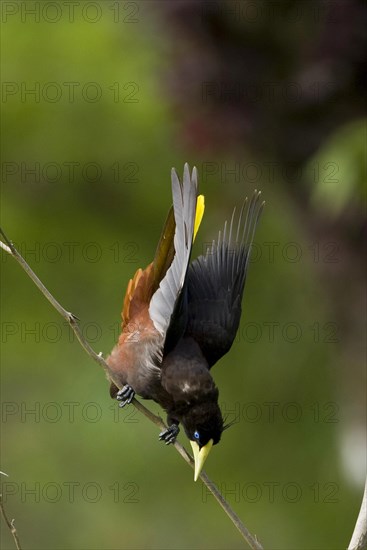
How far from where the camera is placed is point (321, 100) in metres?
3.49

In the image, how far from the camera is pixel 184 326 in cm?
230

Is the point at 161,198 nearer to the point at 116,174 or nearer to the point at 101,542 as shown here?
the point at 116,174

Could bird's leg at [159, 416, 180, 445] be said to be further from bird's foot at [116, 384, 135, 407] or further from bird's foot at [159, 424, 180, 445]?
bird's foot at [116, 384, 135, 407]

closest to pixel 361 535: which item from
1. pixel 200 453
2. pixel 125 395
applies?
pixel 200 453

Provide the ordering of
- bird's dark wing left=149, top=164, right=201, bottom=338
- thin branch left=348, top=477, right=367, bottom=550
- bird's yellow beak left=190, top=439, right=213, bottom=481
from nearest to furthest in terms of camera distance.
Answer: thin branch left=348, top=477, right=367, bottom=550
bird's dark wing left=149, top=164, right=201, bottom=338
bird's yellow beak left=190, top=439, right=213, bottom=481

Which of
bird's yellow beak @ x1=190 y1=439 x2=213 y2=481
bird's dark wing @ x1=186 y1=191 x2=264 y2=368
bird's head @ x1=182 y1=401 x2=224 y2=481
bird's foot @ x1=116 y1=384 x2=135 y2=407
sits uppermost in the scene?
bird's dark wing @ x1=186 y1=191 x2=264 y2=368

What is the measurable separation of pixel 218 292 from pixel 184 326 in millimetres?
215

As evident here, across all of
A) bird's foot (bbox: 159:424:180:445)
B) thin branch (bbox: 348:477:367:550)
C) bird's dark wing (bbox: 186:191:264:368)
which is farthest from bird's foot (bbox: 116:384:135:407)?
thin branch (bbox: 348:477:367:550)

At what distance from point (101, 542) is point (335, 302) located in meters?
2.00

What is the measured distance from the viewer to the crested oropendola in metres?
2.20

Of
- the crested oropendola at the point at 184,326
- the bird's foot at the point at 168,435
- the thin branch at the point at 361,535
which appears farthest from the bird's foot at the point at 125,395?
the thin branch at the point at 361,535

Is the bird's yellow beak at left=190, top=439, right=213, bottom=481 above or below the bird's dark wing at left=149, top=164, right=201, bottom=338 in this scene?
below

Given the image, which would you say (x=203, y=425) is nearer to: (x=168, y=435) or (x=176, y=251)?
(x=168, y=435)

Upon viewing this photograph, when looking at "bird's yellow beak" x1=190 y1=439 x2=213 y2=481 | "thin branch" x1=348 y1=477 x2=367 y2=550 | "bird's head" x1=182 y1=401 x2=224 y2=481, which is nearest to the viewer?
"thin branch" x1=348 y1=477 x2=367 y2=550
